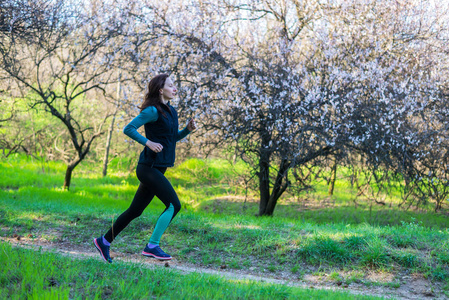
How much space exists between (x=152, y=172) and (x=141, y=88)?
18.6 ft

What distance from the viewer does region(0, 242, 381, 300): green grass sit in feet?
10.8

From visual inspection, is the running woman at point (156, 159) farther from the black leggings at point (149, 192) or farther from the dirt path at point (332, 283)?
the dirt path at point (332, 283)

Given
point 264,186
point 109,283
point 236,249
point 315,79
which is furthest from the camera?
point 264,186

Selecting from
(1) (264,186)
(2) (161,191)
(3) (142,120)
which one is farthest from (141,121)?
(1) (264,186)

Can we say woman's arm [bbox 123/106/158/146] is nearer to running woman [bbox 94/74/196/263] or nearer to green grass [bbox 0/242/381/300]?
running woman [bbox 94/74/196/263]

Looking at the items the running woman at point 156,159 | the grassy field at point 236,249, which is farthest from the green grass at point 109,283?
the running woman at point 156,159

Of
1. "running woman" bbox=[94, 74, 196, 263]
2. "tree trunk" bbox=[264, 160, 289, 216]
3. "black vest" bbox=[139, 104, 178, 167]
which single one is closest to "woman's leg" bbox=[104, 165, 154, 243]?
"running woman" bbox=[94, 74, 196, 263]

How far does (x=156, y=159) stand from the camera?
4.31 m

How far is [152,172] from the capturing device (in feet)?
14.1

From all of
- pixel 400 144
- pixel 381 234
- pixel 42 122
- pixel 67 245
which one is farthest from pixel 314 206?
pixel 42 122

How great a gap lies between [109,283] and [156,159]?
1316mm

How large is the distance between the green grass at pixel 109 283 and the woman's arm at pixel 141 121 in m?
1.25

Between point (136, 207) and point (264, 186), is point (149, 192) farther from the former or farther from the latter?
point (264, 186)

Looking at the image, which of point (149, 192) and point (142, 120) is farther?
point (149, 192)
